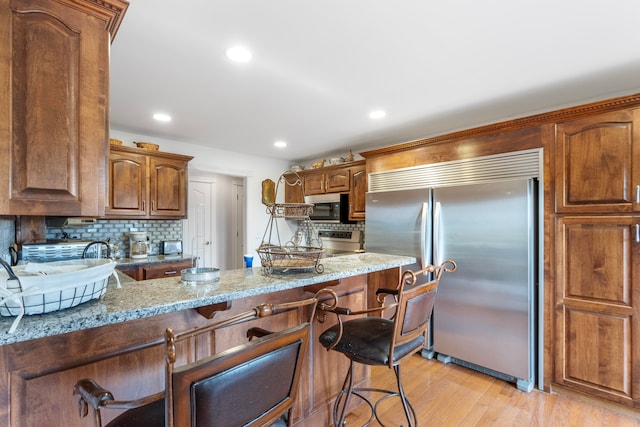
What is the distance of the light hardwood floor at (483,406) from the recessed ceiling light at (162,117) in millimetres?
3090

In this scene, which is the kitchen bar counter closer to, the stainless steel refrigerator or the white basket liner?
the white basket liner

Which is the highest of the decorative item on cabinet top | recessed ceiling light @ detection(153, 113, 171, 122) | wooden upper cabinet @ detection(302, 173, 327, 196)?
recessed ceiling light @ detection(153, 113, 171, 122)

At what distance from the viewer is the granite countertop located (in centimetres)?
85

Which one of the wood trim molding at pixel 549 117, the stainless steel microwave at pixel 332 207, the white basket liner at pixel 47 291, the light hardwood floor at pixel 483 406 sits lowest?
the light hardwood floor at pixel 483 406

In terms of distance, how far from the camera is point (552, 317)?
7.93 feet

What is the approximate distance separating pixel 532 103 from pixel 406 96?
119 cm

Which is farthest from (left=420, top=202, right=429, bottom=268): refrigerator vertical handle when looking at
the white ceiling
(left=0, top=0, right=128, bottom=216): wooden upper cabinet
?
(left=0, top=0, right=128, bottom=216): wooden upper cabinet

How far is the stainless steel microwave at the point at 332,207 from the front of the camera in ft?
14.4

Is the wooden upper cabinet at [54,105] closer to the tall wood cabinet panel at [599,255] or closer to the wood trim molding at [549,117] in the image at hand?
the wood trim molding at [549,117]

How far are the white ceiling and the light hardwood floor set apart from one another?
2.35 m

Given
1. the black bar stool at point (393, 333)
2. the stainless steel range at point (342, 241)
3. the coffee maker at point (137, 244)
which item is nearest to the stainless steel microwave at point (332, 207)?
the stainless steel range at point (342, 241)

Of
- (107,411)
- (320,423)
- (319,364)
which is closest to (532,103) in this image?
(319,364)

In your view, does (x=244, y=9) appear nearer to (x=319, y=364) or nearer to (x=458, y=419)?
(x=319, y=364)

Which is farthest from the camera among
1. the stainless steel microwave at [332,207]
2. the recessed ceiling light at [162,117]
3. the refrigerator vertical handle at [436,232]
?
the stainless steel microwave at [332,207]
